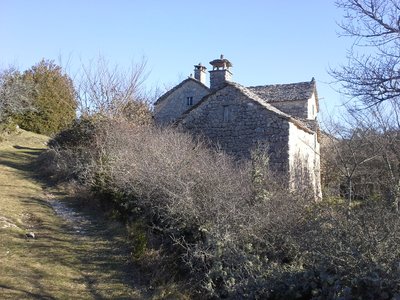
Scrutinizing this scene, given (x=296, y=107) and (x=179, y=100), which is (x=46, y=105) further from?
(x=296, y=107)

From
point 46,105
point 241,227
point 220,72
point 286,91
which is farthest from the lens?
point 46,105

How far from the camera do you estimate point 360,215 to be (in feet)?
22.5

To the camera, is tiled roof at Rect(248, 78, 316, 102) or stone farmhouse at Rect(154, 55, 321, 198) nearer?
stone farmhouse at Rect(154, 55, 321, 198)

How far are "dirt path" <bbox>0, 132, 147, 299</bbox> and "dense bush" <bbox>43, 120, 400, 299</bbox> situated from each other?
72 centimetres

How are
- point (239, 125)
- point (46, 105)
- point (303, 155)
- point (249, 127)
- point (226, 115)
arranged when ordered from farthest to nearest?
point (46, 105) < point (303, 155) < point (226, 115) < point (239, 125) < point (249, 127)

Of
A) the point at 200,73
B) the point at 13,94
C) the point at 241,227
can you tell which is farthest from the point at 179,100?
the point at 241,227

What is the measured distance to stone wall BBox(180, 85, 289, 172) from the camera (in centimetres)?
1555

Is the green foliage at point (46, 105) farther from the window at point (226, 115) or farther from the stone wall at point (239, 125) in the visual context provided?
the window at point (226, 115)

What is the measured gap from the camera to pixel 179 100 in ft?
87.5

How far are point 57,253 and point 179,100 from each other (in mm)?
18933

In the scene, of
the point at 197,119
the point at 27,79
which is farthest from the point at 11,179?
the point at 27,79

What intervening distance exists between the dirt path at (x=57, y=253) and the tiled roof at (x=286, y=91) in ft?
44.9

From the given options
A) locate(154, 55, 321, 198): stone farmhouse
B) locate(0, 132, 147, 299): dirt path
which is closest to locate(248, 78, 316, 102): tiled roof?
locate(154, 55, 321, 198): stone farmhouse

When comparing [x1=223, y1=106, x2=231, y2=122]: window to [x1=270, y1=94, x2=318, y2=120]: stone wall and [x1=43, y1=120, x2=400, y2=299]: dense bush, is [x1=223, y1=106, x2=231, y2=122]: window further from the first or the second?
[x1=270, y1=94, x2=318, y2=120]: stone wall
